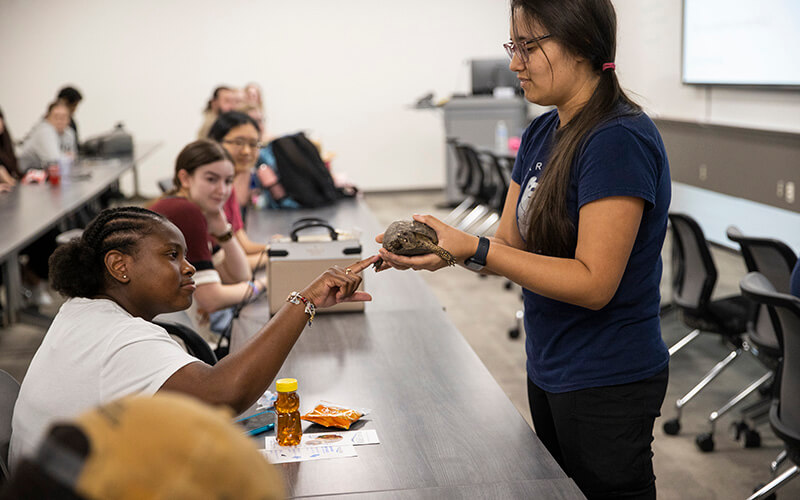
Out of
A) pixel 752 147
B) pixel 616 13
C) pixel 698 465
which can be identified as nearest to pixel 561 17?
pixel 616 13

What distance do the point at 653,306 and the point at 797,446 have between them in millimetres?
855

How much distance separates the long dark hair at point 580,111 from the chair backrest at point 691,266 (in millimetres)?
2029

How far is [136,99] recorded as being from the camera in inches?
392

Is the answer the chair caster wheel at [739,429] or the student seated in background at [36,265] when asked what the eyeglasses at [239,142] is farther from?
the chair caster wheel at [739,429]

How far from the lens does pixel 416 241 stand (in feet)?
4.72

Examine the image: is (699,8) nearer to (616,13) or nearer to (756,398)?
(756,398)

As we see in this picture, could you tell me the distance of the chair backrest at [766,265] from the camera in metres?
2.71

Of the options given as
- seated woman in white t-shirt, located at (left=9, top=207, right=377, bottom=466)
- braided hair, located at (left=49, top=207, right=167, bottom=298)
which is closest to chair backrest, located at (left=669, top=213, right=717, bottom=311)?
seated woman in white t-shirt, located at (left=9, top=207, right=377, bottom=466)

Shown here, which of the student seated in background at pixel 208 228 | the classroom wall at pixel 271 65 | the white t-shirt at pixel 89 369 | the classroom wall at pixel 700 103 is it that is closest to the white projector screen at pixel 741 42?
the classroom wall at pixel 700 103

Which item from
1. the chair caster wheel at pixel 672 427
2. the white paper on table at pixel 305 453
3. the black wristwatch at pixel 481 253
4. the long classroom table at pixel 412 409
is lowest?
the chair caster wheel at pixel 672 427

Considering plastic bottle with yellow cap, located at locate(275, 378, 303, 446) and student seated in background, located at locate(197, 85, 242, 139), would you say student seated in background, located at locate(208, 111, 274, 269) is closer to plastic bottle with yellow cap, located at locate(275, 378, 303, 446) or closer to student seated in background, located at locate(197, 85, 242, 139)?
plastic bottle with yellow cap, located at locate(275, 378, 303, 446)

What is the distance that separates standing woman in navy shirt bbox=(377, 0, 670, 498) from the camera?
4.42 ft

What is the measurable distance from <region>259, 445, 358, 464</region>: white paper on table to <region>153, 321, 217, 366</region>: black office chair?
53cm

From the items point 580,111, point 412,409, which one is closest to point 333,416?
point 412,409
